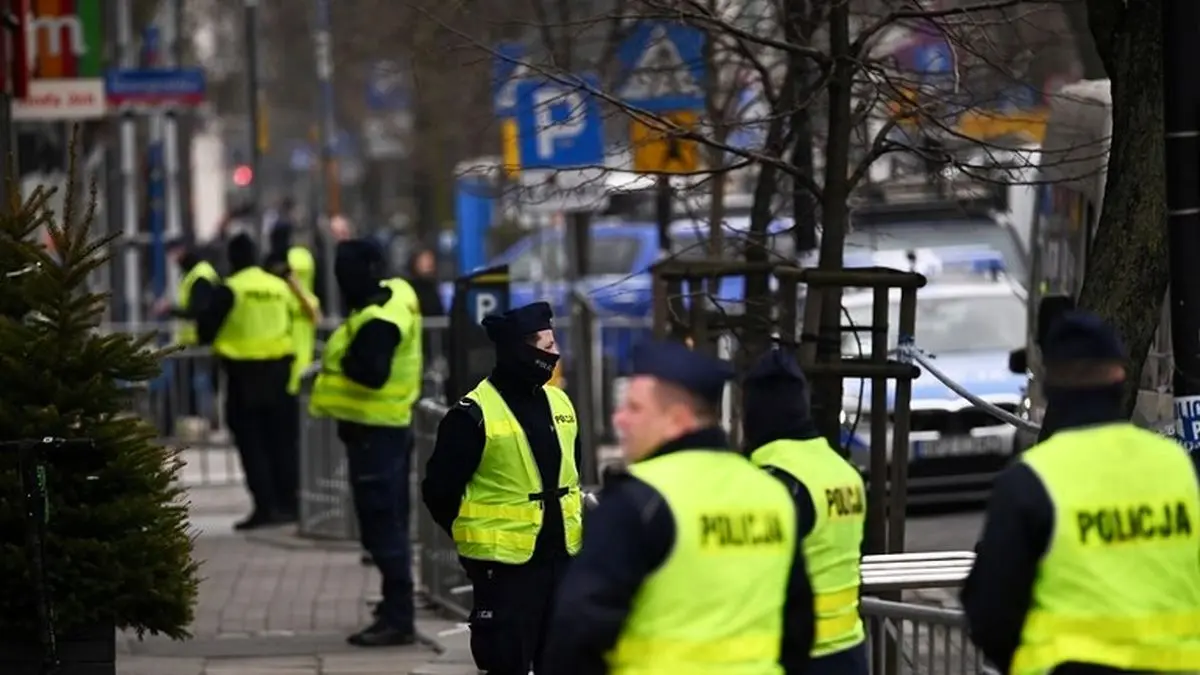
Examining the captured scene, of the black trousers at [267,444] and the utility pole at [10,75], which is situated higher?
the utility pole at [10,75]

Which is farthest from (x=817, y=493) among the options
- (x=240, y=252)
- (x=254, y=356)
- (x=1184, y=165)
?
(x=240, y=252)

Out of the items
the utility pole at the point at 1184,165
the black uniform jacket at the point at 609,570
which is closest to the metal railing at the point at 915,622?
the utility pole at the point at 1184,165

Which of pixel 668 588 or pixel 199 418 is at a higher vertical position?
pixel 668 588

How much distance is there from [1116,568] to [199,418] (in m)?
18.9

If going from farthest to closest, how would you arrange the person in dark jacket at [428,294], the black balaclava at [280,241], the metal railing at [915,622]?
the person in dark jacket at [428,294]
the black balaclava at [280,241]
the metal railing at [915,622]

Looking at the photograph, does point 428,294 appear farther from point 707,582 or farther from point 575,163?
point 707,582

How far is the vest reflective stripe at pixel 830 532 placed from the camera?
6.70 metres

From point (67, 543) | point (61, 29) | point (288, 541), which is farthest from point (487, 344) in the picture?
point (61, 29)

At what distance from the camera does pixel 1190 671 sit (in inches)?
229

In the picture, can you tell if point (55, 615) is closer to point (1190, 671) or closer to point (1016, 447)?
point (1190, 671)

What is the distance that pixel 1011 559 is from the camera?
5602 millimetres

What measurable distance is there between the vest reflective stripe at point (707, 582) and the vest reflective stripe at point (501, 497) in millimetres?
3310

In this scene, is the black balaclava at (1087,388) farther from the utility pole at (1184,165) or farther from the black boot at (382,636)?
the black boot at (382,636)

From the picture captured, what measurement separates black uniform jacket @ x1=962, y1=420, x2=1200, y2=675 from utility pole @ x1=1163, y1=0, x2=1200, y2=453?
8.28 feet
